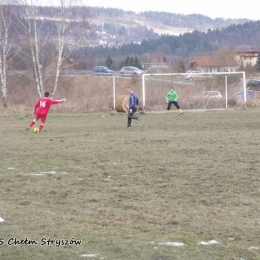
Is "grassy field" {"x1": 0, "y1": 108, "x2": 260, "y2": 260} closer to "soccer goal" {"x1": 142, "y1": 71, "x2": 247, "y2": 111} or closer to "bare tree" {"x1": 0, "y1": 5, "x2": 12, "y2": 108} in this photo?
"soccer goal" {"x1": 142, "y1": 71, "x2": 247, "y2": 111}

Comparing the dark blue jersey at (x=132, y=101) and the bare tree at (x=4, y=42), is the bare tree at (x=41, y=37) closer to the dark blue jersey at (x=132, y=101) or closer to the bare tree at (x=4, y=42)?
the bare tree at (x=4, y=42)

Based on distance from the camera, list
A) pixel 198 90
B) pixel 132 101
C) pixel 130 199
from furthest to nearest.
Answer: pixel 198 90 → pixel 132 101 → pixel 130 199

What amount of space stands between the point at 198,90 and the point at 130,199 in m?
33.8

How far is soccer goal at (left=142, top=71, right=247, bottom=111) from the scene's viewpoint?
43000mm

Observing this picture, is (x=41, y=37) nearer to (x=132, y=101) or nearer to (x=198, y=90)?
(x=198, y=90)

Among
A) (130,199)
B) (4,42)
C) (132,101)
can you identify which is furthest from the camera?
(4,42)

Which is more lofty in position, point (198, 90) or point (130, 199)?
point (130, 199)

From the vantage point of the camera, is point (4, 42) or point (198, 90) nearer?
point (198, 90)

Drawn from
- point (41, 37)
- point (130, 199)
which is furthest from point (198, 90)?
point (130, 199)

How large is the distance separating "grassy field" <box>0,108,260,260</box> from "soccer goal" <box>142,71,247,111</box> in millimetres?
21961

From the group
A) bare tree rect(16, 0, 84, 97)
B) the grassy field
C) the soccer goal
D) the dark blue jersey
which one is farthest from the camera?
bare tree rect(16, 0, 84, 97)

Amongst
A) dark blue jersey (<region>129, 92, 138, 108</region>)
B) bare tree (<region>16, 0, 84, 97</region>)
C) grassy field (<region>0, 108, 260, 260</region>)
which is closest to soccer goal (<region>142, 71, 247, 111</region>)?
bare tree (<region>16, 0, 84, 97</region>)

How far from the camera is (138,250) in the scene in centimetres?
763

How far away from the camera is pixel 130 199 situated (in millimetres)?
10945
